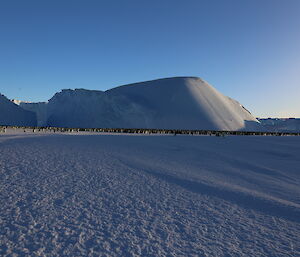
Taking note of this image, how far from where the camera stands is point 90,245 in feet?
13.2

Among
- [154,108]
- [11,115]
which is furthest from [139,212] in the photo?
[154,108]

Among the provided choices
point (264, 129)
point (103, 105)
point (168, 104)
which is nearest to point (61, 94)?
point (103, 105)

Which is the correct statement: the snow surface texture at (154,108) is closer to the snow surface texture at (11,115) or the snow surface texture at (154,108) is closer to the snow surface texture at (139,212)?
the snow surface texture at (11,115)

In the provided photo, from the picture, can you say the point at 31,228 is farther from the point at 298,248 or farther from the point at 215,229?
the point at 298,248

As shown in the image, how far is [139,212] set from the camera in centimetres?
541

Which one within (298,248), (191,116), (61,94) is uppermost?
(61,94)

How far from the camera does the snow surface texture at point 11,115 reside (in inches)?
2832

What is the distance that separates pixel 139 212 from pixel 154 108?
91.8 meters

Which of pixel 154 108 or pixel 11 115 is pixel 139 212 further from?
pixel 154 108

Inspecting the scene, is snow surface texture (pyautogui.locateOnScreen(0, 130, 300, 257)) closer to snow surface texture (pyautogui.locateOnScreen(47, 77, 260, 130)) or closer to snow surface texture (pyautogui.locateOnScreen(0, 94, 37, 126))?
snow surface texture (pyautogui.locateOnScreen(0, 94, 37, 126))

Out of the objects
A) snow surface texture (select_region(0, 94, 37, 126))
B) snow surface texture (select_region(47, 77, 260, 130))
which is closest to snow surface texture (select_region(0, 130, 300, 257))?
snow surface texture (select_region(0, 94, 37, 126))

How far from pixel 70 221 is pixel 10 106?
268 feet

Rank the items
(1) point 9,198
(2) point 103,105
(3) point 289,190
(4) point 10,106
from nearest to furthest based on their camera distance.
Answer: (1) point 9,198 → (3) point 289,190 → (4) point 10,106 → (2) point 103,105

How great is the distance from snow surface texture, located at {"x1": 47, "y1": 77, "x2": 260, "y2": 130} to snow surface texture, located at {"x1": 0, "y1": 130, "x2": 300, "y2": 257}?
73.0 metres
